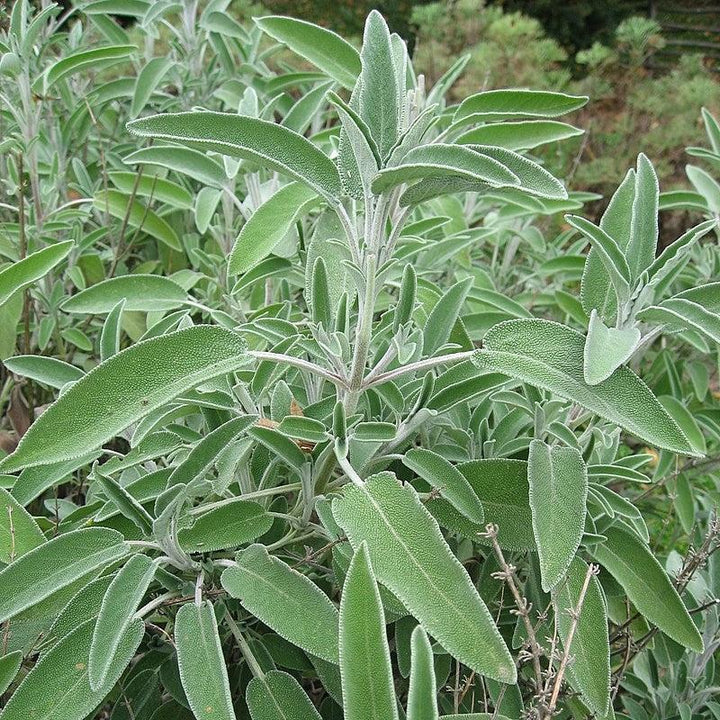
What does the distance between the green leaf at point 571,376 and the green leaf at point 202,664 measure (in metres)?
0.38

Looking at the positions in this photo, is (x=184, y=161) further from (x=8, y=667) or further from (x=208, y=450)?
(x=8, y=667)

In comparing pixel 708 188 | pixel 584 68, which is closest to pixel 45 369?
pixel 708 188

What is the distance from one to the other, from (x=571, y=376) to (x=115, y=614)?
50 cm

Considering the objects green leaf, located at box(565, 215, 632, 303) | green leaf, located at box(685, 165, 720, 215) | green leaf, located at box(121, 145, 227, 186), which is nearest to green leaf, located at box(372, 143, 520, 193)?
green leaf, located at box(565, 215, 632, 303)

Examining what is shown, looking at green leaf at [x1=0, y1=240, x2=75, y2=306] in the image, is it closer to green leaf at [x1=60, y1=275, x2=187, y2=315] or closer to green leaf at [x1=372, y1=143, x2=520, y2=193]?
green leaf at [x1=60, y1=275, x2=187, y2=315]

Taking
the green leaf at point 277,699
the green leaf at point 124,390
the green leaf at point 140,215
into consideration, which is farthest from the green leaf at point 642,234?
the green leaf at point 140,215

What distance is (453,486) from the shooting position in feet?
2.93

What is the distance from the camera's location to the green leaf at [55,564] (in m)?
0.81

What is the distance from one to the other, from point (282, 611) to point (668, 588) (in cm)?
45

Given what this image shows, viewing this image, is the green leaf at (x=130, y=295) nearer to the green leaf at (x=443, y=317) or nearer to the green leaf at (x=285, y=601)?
the green leaf at (x=443, y=317)

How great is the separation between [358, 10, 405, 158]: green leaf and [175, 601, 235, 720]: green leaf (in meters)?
0.51

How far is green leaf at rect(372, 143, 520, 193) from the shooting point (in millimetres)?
743

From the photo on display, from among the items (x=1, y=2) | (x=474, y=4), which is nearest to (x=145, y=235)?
(x=1, y=2)

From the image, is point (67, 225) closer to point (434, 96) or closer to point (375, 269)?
point (434, 96)
